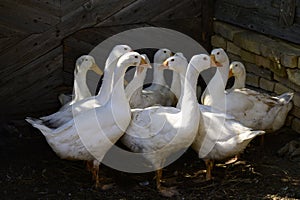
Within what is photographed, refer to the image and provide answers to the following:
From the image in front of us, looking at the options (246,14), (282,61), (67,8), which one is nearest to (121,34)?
(67,8)

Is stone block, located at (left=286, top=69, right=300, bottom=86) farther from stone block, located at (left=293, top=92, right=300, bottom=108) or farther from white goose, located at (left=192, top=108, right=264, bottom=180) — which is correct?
white goose, located at (left=192, top=108, right=264, bottom=180)

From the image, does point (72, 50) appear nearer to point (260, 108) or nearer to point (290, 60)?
point (260, 108)

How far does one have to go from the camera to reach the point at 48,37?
6.67 meters

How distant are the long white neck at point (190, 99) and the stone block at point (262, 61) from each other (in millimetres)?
1519

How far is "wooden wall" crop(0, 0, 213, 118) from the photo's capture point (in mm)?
6508

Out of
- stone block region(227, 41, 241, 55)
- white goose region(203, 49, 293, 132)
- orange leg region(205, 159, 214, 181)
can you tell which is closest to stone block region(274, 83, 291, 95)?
white goose region(203, 49, 293, 132)

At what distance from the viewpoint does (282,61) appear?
6.34 meters

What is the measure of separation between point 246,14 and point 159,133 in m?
2.37

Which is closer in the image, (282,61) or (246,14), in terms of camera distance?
(282,61)

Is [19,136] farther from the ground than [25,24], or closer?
closer

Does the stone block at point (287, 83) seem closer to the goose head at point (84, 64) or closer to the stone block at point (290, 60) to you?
the stone block at point (290, 60)

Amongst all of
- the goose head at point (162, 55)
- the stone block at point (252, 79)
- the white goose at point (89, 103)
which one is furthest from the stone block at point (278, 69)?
the white goose at point (89, 103)

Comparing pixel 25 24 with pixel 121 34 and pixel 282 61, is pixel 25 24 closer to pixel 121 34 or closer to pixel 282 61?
pixel 121 34

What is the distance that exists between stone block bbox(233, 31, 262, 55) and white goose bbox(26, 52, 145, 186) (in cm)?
191
